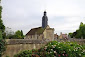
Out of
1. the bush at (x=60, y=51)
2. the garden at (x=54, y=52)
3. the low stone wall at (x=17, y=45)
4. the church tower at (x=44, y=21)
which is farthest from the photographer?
the church tower at (x=44, y=21)

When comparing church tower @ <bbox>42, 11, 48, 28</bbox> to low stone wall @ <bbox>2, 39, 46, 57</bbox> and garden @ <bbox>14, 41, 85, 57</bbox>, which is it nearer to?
low stone wall @ <bbox>2, 39, 46, 57</bbox>

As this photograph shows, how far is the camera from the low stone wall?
257 inches

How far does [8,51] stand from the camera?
655 centimetres

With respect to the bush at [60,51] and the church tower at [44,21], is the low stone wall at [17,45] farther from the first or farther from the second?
the church tower at [44,21]

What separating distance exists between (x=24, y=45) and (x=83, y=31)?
49.5m

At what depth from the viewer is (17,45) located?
22.2 feet

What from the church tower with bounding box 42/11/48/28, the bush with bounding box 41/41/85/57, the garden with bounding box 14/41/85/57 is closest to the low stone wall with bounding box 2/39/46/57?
the garden with bounding box 14/41/85/57

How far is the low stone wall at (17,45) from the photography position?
6534 mm

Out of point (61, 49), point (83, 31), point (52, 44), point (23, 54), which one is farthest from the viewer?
point (83, 31)

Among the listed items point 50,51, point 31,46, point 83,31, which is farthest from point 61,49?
point 83,31

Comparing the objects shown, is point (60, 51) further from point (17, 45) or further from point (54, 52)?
point (17, 45)

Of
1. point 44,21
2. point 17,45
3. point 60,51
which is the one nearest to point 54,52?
point 60,51

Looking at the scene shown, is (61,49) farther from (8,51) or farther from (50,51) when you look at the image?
(8,51)

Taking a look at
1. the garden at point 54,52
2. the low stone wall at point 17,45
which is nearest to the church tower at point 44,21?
the low stone wall at point 17,45
